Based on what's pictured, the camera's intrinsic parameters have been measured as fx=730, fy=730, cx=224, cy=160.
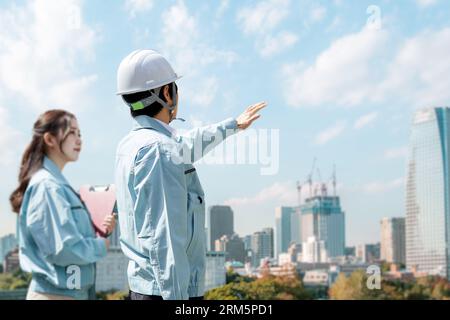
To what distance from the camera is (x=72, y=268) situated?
173 centimetres

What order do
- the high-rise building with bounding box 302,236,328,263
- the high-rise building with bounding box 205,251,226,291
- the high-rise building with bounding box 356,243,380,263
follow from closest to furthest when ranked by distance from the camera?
the high-rise building with bounding box 205,251,226,291, the high-rise building with bounding box 302,236,328,263, the high-rise building with bounding box 356,243,380,263

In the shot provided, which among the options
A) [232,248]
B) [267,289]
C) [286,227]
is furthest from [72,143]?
[286,227]

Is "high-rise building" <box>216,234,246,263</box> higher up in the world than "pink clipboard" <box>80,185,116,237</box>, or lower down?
lower down

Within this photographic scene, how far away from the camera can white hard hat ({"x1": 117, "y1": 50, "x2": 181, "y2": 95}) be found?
4.99ft

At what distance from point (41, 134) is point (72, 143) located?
8cm

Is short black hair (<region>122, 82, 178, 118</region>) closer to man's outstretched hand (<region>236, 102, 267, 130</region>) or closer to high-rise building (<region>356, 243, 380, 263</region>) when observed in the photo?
man's outstretched hand (<region>236, 102, 267, 130</region>)

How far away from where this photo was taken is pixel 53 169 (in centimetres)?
179

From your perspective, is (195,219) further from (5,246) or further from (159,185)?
(5,246)

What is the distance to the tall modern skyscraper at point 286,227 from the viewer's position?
201 ft

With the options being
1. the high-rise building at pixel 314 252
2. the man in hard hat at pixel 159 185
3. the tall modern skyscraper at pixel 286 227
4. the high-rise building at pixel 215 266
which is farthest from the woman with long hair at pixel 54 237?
the high-rise building at pixel 314 252

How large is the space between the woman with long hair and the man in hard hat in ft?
0.61

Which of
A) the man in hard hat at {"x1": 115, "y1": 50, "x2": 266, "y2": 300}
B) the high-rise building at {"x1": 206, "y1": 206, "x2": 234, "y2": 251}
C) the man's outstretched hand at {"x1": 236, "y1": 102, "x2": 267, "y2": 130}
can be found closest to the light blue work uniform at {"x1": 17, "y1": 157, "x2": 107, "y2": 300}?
the man in hard hat at {"x1": 115, "y1": 50, "x2": 266, "y2": 300}

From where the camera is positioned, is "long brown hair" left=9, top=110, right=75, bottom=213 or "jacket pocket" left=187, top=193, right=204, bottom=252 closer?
"jacket pocket" left=187, top=193, right=204, bottom=252
